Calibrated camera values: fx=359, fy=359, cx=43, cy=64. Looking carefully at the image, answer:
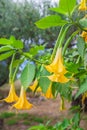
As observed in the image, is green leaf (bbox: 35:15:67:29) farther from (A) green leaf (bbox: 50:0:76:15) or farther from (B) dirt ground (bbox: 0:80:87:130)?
(B) dirt ground (bbox: 0:80:87:130)

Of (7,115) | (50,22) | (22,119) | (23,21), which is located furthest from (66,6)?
(23,21)

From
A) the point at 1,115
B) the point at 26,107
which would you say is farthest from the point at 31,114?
the point at 26,107

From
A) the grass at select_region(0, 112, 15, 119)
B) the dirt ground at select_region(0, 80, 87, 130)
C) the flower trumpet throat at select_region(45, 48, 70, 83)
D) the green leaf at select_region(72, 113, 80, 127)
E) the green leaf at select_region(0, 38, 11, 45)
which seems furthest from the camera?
the grass at select_region(0, 112, 15, 119)

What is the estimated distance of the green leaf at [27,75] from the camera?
768 millimetres

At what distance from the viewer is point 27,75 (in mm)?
776

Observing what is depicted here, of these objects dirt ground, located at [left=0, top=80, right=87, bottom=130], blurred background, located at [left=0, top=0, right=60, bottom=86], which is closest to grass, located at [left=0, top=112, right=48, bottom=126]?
dirt ground, located at [left=0, top=80, right=87, bottom=130]

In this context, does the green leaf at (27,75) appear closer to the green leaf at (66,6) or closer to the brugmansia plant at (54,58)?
the brugmansia plant at (54,58)

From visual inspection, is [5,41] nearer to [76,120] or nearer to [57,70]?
[57,70]

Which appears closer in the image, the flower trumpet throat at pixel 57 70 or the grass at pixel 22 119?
the flower trumpet throat at pixel 57 70

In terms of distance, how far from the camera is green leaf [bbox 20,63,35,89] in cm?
77

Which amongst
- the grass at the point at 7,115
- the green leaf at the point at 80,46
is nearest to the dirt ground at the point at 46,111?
the grass at the point at 7,115

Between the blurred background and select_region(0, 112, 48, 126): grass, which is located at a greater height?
the blurred background

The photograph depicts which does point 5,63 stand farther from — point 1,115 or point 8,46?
point 8,46

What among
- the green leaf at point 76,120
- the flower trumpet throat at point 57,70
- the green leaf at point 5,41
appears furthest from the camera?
the green leaf at point 76,120
